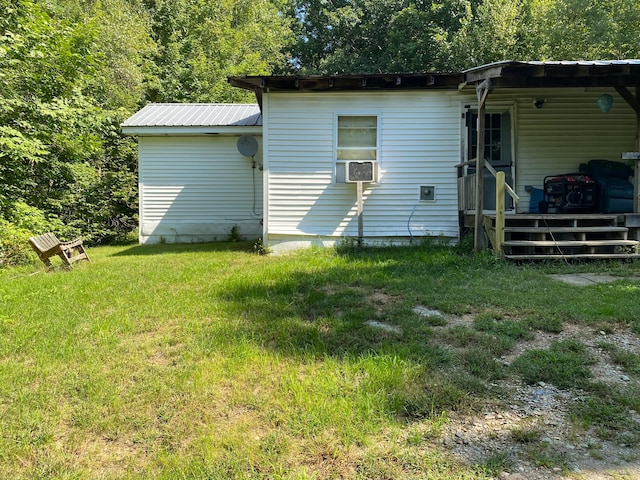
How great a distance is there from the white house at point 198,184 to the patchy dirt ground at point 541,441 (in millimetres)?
8908

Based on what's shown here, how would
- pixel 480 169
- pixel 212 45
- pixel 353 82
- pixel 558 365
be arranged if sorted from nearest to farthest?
1. pixel 558 365
2. pixel 480 169
3. pixel 353 82
4. pixel 212 45

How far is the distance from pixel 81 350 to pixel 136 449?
148 cm

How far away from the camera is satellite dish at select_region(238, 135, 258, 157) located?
1022 centimetres

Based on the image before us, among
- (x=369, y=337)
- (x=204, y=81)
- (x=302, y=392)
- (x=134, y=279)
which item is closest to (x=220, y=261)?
(x=134, y=279)

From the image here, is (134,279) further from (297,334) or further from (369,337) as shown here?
(369,337)

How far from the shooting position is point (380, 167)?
7.77 metres

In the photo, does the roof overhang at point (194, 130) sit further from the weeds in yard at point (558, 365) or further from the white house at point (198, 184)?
the weeds in yard at point (558, 365)

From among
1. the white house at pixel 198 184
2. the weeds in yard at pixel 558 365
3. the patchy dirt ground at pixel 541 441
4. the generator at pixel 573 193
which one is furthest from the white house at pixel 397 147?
the patchy dirt ground at pixel 541 441

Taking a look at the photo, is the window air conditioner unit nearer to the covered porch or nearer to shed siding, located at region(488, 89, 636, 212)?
the covered porch

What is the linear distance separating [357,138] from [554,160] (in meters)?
3.79

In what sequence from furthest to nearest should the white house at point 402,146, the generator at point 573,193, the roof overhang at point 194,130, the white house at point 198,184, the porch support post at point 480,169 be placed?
the white house at point 198,184 → the roof overhang at point 194,130 → the white house at point 402,146 → the generator at point 573,193 → the porch support post at point 480,169

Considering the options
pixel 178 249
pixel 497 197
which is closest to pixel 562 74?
pixel 497 197

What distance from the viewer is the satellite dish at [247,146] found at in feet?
33.5

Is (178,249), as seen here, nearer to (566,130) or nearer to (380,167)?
(380,167)
